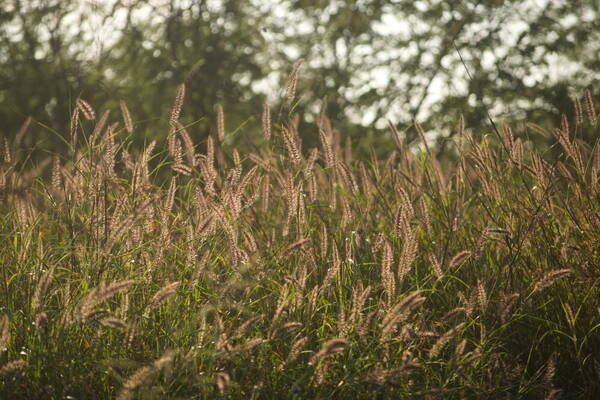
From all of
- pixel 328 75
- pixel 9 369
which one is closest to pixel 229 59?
pixel 328 75

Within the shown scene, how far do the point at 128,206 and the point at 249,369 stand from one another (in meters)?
0.95

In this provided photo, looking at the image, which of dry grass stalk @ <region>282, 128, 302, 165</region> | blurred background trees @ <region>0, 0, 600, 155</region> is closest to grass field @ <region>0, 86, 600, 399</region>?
dry grass stalk @ <region>282, 128, 302, 165</region>

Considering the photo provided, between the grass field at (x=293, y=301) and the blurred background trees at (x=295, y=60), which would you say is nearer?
the grass field at (x=293, y=301)

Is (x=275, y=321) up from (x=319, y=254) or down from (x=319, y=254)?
up

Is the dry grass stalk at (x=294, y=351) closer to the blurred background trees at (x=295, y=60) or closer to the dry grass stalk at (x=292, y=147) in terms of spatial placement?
the dry grass stalk at (x=292, y=147)

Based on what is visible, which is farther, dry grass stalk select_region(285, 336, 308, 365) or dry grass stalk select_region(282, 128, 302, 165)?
dry grass stalk select_region(282, 128, 302, 165)

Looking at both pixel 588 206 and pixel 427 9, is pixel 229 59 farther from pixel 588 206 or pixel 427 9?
pixel 588 206

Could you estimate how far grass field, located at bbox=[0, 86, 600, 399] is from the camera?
1.97m

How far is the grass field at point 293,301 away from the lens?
1967mm

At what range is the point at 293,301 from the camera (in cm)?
224

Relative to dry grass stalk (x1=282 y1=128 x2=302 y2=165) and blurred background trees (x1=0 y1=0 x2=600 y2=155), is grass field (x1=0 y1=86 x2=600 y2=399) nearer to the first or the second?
dry grass stalk (x1=282 y1=128 x2=302 y2=165)

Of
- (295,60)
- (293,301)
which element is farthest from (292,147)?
(295,60)

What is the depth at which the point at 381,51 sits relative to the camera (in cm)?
709

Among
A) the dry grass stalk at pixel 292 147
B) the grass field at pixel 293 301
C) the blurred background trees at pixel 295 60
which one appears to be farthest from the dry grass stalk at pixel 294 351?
the blurred background trees at pixel 295 60
